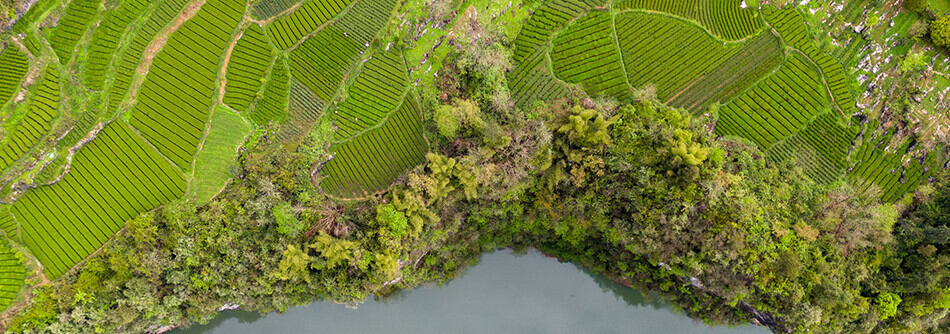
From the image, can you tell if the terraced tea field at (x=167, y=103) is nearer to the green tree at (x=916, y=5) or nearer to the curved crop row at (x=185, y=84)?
the curved crop row at (x=185, y=84)

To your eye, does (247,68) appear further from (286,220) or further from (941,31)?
(941,31)

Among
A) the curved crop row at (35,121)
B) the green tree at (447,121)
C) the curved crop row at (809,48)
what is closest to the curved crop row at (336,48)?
the green tree at (447,121)

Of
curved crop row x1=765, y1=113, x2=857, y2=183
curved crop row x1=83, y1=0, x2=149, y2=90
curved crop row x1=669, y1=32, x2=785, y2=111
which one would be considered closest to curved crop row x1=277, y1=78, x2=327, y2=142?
curved crop row x1=83, y1=0, x2=149, y2=90

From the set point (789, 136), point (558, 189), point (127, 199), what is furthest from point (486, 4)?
point (127, 199)

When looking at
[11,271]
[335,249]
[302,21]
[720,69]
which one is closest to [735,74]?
[720,69]

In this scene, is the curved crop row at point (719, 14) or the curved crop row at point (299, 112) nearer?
the curved crop row at point (299, 112)

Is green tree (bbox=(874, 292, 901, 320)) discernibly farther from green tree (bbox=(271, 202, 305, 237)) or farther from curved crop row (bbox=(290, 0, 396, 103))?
curved crop row (bbox=(290, 0, 396, 103))

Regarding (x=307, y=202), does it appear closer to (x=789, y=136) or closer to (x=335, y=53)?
(x=335, y=53)
